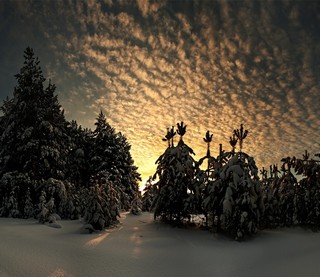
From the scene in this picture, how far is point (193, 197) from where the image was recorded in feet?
39.3

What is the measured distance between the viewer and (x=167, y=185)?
41.2ft

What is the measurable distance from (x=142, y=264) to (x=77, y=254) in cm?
193

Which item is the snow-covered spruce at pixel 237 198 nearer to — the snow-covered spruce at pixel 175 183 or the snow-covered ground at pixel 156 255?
the snow-covered ground at pixel 156 255

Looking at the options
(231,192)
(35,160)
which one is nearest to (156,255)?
(231,192)

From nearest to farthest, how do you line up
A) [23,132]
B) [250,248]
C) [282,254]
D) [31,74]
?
[282,254], [250,248], [23,132], [31,74]

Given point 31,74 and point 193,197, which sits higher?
point 31,74

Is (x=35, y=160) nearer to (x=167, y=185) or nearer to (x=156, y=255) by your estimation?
(x=167, y=185)

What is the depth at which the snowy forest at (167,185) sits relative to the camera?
10820 mm

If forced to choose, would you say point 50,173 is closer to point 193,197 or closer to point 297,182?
point 193,197

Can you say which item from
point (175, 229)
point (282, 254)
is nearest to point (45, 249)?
point (175, 229)

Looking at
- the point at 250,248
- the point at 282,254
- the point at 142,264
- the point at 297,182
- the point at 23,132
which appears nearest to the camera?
the point at 142,264

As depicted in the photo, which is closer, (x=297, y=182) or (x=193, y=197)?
(x=193, y=197)

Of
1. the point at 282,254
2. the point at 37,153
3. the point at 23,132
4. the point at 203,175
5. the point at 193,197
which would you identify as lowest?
the point at 282,254

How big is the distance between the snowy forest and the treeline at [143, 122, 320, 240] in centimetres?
4
